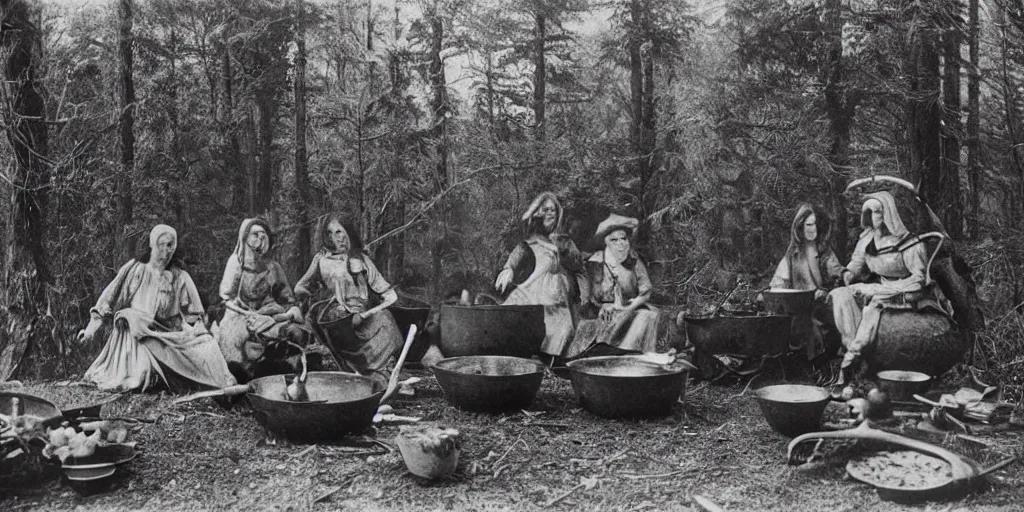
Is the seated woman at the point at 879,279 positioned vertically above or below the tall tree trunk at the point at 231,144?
below

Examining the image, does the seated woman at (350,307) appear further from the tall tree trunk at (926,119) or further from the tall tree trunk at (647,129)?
the tall tree trunk at (926,119)

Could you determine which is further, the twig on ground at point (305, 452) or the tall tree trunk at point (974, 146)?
the tall tree trunk at point (974, 146)

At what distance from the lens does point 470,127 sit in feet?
28.7

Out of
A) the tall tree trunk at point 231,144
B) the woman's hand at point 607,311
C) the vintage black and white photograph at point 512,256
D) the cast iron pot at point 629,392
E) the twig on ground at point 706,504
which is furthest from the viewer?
the tall tree trunk at point 231,144

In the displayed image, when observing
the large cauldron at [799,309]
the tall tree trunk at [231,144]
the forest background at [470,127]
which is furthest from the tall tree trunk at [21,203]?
the large cauldron at [799,309]

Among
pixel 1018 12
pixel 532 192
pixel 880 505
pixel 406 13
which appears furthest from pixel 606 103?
pixel 880 505

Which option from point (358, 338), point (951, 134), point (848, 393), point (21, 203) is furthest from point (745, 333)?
point (21, 203)

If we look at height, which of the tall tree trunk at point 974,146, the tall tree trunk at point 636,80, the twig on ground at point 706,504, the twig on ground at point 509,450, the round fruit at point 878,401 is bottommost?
the twig on ground at point 706,504

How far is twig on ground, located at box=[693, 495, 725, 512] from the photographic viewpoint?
10.6ft

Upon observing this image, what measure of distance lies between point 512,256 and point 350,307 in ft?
5.64

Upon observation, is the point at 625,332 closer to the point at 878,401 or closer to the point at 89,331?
the point at 878,401

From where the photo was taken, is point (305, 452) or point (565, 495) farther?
point (305, 452)

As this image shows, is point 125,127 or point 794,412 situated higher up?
point 125,127

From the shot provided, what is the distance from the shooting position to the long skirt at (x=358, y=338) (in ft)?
19.2
